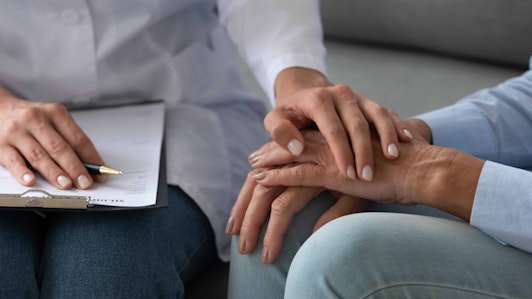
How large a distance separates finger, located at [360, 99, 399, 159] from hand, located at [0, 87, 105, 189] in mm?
330

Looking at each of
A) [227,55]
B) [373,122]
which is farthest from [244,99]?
[373,122]

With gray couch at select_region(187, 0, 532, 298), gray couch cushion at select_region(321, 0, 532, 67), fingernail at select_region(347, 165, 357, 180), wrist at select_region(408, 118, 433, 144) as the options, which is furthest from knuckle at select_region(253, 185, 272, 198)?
gray couch cushion at select_region(321, 0, 532, 67)

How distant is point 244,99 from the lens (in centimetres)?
125

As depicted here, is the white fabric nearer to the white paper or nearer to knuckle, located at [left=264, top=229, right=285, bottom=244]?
the white paper

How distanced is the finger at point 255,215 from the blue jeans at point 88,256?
0.11m

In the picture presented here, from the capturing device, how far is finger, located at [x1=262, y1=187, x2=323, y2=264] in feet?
2.93

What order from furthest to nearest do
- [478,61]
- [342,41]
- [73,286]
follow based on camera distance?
[342,41] → [478,61] → [73,286]

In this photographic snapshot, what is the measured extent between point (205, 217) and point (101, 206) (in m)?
0.22

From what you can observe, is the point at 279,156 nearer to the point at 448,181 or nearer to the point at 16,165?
the point at 448,181

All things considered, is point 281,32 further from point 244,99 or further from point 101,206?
point 101,206

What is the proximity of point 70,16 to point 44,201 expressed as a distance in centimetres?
34

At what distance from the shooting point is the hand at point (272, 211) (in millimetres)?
898

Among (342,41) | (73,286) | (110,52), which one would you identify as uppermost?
(110,52)

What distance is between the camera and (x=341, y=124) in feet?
3.09
